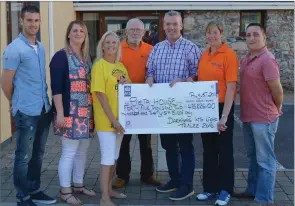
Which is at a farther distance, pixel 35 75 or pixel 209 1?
pixel 209 1

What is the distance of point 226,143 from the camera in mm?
4711

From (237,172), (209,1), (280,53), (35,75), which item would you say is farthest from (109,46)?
(280,53)

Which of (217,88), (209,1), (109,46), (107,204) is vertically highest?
(209,1)

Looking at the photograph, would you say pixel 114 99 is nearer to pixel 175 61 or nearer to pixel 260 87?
pixel 175 61

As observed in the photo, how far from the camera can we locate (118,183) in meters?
5.38

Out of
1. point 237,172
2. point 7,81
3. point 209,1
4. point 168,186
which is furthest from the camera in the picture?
point 209,1

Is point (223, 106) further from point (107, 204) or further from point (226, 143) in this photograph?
point (107, 204)

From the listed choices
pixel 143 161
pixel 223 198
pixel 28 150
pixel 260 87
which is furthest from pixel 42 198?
pixel 260 87

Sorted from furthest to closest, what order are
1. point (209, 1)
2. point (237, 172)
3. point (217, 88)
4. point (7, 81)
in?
point (209, 1) < point (237, 172) < point (217, 88) < point (7, 81)

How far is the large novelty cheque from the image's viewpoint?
4695 millimetres

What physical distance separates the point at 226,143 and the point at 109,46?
166cm

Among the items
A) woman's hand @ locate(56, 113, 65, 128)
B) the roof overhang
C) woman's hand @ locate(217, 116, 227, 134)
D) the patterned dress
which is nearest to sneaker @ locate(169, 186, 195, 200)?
woman's hand @ locate(217, 116, 227, 134)

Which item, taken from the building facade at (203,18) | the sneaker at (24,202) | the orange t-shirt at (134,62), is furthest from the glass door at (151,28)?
the sneaker at (24,202)

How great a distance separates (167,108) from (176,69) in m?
0.45
